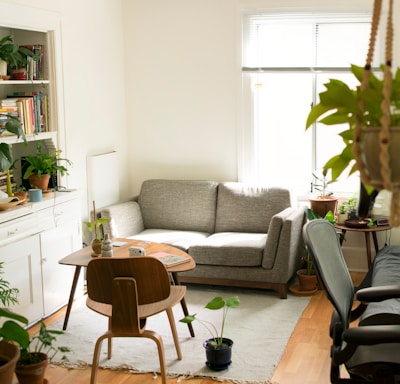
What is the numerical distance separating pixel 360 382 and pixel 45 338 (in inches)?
56.0

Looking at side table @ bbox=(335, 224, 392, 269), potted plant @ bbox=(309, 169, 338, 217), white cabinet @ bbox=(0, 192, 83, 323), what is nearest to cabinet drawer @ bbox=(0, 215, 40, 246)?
A: white cabinet @ bbox=(0, 192, 83, 323)

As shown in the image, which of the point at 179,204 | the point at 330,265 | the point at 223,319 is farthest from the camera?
the point at 179,204

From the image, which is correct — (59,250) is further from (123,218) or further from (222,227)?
(222,227)

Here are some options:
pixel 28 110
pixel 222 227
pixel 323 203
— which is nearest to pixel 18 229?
pixel 28 110

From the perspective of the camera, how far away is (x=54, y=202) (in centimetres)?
537

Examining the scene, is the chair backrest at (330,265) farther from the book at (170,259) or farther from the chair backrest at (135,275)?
the book at (170,259)

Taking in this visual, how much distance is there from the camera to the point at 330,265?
11.1 ft

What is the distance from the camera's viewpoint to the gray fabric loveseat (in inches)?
222

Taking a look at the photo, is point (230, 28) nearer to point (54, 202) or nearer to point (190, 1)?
point (190, 1)

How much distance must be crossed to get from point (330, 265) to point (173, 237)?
2.83 m

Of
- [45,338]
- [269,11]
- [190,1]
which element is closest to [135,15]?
[190,1]

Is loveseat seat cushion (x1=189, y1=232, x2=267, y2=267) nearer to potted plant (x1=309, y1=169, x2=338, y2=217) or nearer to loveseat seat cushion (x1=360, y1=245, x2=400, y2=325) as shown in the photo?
potted plant (x1=309, y1=169, x2=338, y2=217)

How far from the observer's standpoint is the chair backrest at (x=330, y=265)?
125 inches

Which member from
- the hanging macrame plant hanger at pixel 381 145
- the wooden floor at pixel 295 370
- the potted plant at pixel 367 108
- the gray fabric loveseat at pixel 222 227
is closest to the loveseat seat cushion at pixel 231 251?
the gray fabric loveseat at pixel 222 227
